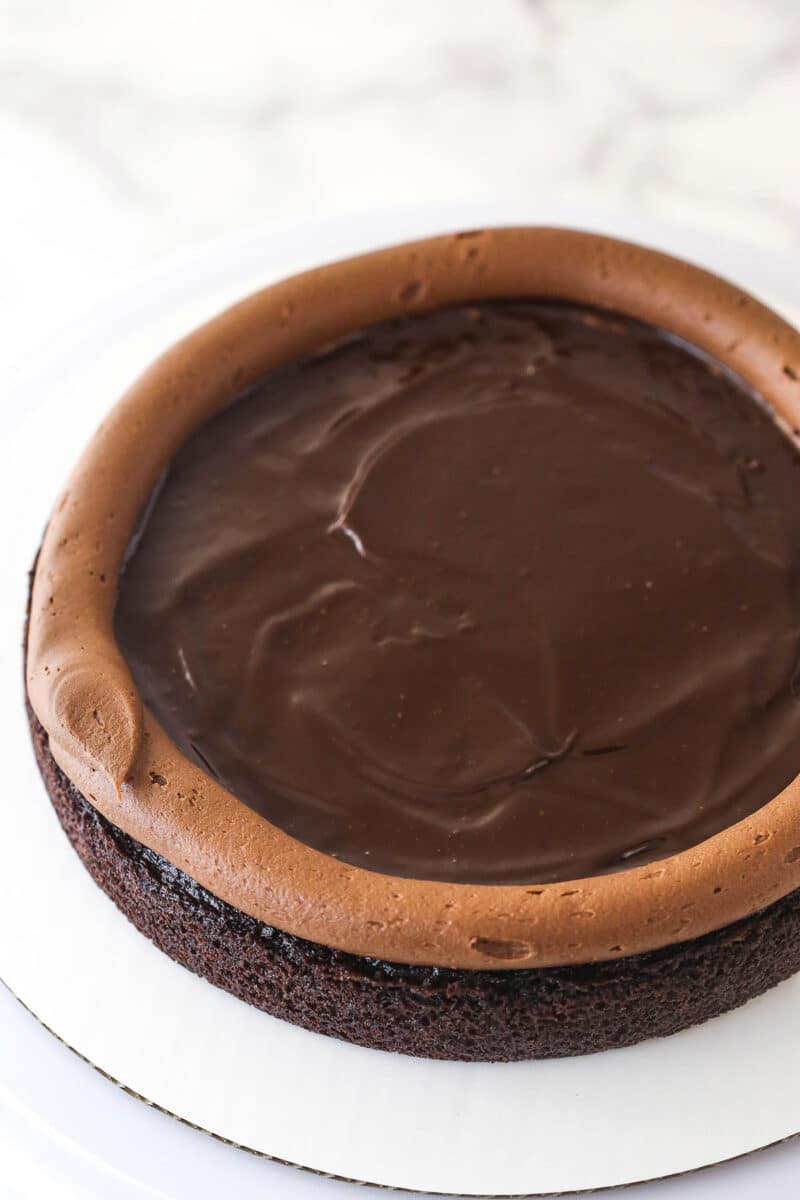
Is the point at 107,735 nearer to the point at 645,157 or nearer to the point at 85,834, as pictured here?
the point at 85,834

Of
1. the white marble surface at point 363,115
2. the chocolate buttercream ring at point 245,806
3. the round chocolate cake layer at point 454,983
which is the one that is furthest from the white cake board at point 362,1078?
the white marble surface at point 363,115

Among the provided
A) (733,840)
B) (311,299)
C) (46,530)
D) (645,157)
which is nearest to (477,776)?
(733,840)

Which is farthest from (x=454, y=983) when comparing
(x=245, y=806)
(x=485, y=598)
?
(x=485, y=598)

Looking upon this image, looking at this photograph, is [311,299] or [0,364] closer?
[311,299]

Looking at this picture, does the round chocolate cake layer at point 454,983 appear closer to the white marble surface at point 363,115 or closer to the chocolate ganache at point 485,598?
the chocolate ganache at point 485,598

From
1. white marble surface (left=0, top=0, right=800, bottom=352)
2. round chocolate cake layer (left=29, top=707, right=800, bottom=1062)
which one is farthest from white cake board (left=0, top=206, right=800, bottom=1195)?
white marble surface (left=0, top=0, right=800, bottom=352)

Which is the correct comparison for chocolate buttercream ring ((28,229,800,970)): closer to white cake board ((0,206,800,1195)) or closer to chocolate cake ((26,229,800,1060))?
chocolate cake ((26,229,800,1060))

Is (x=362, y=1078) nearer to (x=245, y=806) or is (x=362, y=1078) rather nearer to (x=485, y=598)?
(x=245, y=806)
